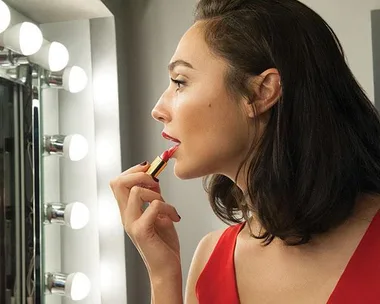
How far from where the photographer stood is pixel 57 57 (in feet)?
3.29

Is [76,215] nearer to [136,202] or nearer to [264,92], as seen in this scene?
[136,202]

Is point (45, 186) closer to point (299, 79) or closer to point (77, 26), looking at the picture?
point (77, 26)

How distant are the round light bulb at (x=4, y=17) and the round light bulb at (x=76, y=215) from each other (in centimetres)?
36

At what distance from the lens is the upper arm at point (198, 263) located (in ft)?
2.64

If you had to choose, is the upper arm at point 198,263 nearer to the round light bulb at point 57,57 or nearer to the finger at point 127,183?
the finger at point 127,183

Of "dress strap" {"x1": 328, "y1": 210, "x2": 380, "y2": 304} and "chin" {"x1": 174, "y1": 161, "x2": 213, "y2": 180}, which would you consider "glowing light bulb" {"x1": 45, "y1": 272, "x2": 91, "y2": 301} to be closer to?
"chin" {"x1": 174, "y1": 161, "x2": 213, "y2": 180}

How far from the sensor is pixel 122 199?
0.73m

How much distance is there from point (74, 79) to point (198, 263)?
1.50 feet

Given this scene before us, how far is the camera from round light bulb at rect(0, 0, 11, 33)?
85cm

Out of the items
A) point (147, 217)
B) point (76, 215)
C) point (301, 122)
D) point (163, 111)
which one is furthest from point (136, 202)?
point (76, 215)

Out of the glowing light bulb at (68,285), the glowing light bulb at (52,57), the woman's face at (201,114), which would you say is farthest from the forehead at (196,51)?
the glowing light bulb at (68,285)

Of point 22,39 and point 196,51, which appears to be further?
point 22,39

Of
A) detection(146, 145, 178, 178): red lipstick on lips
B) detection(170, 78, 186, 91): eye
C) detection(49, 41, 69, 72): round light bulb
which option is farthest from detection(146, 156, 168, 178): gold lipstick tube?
detection(49, 41, 69, 72): round light bulb

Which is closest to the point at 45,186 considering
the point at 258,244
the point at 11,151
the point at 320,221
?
the point at 11,151
